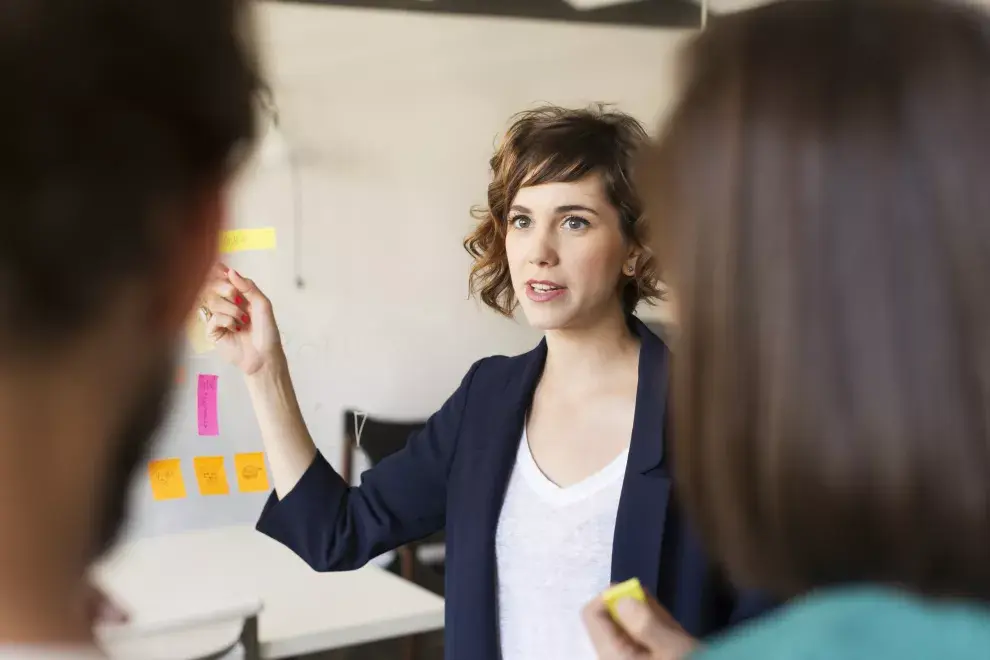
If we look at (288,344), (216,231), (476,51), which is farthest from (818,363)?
(476,51)

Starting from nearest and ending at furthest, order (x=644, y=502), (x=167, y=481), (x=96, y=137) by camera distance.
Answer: (x=96, y=137)
(x=644, y=502)
(x=167, y=481)

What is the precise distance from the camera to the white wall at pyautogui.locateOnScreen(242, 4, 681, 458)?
8.03 feet

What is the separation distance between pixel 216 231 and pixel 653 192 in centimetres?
24

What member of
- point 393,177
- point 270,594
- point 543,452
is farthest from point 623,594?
point 393,177

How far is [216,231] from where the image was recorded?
1.25 feet

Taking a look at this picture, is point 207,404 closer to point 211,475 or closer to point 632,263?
point 211,475

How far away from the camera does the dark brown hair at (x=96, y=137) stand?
31 cm

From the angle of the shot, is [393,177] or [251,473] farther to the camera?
[393,177]

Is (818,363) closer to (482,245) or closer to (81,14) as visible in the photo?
(81,14)

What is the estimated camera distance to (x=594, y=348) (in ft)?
4.26

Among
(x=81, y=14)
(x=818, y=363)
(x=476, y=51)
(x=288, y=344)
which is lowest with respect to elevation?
(x=288, y=344)

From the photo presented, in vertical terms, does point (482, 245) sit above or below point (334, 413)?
above

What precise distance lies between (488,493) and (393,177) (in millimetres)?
1500

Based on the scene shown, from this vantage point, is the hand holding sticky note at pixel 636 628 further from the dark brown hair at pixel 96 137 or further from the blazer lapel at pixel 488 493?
the dark brown hair at pixel 96 137
